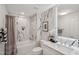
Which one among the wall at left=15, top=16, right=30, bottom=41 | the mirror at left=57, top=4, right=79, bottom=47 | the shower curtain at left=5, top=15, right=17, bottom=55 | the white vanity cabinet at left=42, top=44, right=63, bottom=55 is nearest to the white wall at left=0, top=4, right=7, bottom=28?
the shower curtain at left=5, top=15, right=17, bottom=55

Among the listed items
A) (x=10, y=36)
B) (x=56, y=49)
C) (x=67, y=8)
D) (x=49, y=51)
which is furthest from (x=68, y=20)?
(x=10, y=36)

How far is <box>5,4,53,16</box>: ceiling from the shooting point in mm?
1467

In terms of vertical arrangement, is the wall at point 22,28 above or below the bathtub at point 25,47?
above

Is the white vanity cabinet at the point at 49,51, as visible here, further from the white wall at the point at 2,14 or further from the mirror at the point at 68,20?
the white wall at the point at 2,14

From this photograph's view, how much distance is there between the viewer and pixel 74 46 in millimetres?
1383

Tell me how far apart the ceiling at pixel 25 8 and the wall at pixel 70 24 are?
0.42 metres

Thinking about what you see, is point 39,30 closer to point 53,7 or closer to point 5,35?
point 53,7

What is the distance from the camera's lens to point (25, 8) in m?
1.48

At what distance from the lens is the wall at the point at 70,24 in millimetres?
1380

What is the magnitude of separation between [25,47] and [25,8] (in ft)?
2.68

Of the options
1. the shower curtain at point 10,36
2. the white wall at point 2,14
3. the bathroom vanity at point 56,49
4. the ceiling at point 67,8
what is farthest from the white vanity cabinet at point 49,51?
the white wall at point 2,14

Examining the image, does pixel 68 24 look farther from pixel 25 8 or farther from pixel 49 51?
pixel 25 8
